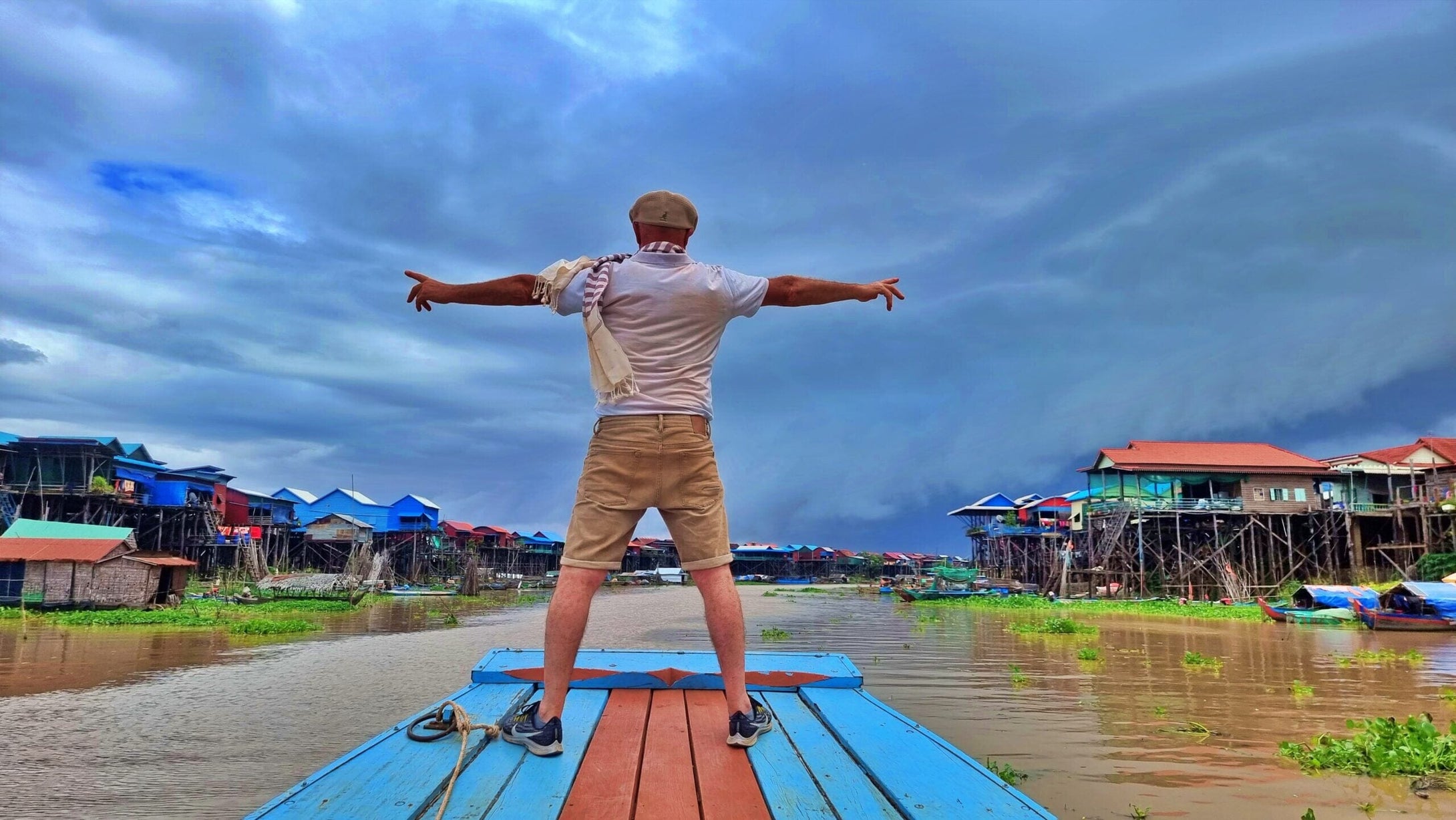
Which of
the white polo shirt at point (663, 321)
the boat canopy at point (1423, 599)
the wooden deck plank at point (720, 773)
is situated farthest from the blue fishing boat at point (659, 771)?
the boat canopy at point (1423, 599)

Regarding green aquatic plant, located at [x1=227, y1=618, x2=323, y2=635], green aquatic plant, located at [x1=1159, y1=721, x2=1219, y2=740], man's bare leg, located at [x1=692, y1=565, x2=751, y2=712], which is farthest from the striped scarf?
green aquatic plant, located at [x1=227, y1=618, x2=323, y2=635]

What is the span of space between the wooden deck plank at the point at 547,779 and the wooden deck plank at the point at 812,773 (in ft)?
1.81

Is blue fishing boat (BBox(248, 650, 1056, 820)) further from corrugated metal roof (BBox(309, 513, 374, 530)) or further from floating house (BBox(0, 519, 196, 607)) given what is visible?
corrugated metal roof (BBox(309, 513, 374, 530))

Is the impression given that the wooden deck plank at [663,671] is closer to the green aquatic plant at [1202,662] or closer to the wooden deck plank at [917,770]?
the wooden deck plank at [917,770]

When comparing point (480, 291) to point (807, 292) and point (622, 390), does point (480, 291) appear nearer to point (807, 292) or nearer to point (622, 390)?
point (622, 390)

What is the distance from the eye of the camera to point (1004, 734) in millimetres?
6305

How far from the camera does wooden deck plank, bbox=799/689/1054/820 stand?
6.99ft

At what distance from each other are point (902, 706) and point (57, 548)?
2213 cm

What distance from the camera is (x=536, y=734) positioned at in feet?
8.66

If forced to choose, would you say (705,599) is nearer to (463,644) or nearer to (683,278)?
(683,278)

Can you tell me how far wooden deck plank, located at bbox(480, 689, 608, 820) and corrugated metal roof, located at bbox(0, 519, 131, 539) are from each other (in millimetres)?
24329

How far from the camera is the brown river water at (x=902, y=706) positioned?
4.73 metres

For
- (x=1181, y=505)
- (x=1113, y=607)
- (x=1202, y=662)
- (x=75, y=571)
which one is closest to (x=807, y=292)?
(x=1202, y=662)

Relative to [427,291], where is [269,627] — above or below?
below
